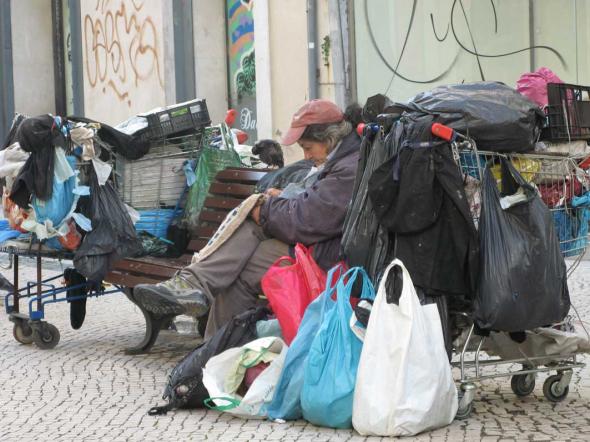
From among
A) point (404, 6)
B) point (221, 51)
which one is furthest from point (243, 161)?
point (221, 51)

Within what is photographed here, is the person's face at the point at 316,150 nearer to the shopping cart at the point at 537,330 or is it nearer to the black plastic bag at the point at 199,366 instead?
the black plastic bag at the point at 199,366

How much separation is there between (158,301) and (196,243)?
166cm

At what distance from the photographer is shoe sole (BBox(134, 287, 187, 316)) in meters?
5.84

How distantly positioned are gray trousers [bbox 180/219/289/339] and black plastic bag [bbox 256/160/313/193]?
2.64ft

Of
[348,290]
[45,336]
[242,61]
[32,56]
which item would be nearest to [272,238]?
[348,290]

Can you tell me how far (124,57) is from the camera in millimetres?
16031

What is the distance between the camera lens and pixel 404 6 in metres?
12.2

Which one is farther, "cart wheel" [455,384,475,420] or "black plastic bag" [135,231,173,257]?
"black plastic bag" [135,231,173,257]

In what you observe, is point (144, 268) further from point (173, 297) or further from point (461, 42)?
point (461, 42)

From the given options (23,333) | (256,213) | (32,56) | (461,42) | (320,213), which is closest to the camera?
(320,213)

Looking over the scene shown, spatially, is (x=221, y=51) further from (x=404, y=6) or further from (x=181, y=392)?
(x=181, y=392)

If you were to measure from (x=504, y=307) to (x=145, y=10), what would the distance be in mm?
11224

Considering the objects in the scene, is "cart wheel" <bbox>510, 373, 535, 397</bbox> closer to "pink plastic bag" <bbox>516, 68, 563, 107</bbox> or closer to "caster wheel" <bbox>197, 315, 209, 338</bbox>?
"pink plastic bag" <bbox>516, 68, 563, 107</bbox>

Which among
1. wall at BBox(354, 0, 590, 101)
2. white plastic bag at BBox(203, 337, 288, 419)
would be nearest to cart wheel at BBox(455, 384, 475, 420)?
white plastic bag at BBox(203, 337, 288, 419)
